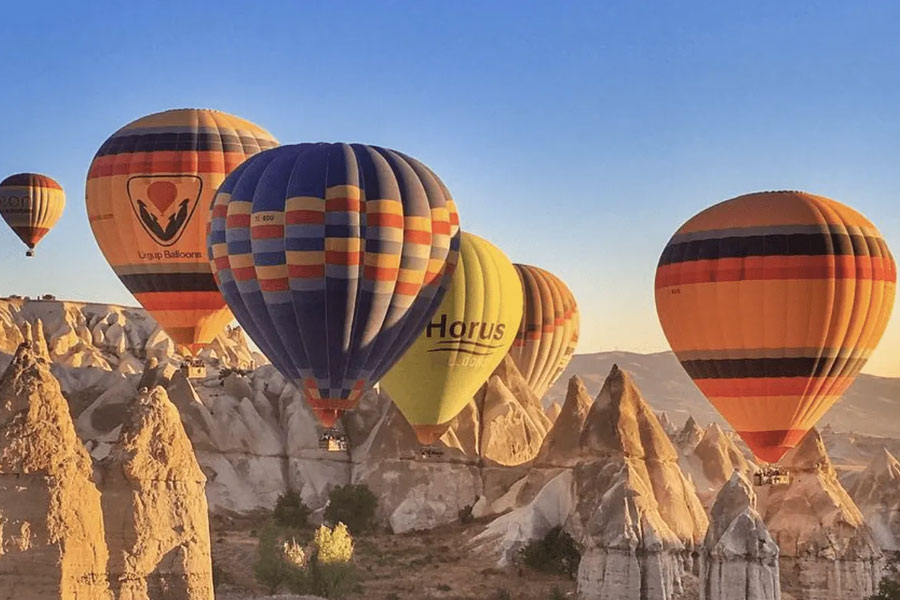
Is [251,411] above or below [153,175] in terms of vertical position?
below

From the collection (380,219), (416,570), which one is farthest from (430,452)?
(380,219)

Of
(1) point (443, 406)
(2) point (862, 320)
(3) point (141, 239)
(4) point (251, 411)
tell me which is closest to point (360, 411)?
(4) point (251, 411)

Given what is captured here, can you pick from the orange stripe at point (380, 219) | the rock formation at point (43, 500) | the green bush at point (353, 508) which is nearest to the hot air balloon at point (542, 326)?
the green bush at point (353, 508)

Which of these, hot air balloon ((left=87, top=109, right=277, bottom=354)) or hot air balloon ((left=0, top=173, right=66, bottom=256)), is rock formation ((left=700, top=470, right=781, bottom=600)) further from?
hot air balloon ((left=0, top=173, right=66, bottom=256))

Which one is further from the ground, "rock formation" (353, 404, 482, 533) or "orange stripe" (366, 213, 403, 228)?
"orange stripe" (366, 213, 403, 228)

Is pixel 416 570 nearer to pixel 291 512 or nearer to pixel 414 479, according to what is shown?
pixel 414 479

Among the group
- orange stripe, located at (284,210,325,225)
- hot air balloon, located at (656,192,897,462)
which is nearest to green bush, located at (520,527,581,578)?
hot air balloon, located at (656,192,897,462)

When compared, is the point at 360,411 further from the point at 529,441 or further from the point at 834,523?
the point at 834,523
